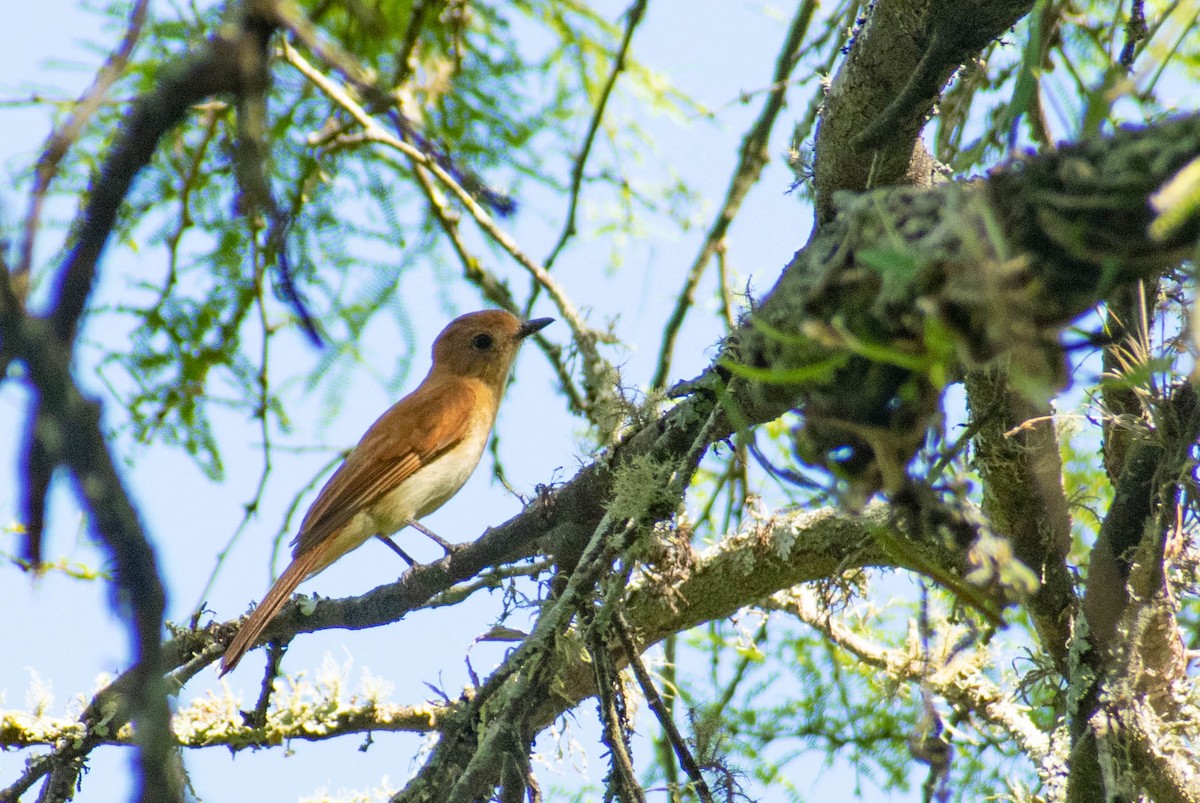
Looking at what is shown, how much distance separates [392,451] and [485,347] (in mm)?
1349

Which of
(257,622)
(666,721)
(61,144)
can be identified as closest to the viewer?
(61,144)

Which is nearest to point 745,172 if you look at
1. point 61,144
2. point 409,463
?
point 409,463

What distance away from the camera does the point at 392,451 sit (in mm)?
6305

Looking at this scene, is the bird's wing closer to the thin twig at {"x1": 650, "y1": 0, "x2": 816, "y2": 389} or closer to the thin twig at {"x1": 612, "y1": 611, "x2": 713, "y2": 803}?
the thin twig at {"x1": 650, "y1": 0, "x2": 816, "y2": 389}

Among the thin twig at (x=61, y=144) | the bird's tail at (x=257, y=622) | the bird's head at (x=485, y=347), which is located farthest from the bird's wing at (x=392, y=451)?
the thin twig at (x=61, y=144)

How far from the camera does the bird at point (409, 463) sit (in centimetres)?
599

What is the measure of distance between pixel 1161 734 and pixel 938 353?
8.14ft

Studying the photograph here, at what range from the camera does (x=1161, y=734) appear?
3.38 metres

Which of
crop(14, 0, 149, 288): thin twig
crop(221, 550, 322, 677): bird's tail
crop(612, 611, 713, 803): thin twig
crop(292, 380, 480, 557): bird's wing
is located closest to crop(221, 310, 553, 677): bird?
crop(292, 380, 480, 557): bird's wing

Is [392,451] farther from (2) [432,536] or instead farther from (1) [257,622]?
(1) [257,622]

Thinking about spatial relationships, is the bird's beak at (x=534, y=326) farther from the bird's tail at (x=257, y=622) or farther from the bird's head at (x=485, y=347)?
the bird's tail at (x=257, y=622)

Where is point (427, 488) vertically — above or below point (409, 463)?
below

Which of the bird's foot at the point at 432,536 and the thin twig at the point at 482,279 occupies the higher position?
the thin twig at the point at 482,279

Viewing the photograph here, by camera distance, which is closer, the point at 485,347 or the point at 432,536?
the point at 432,536
